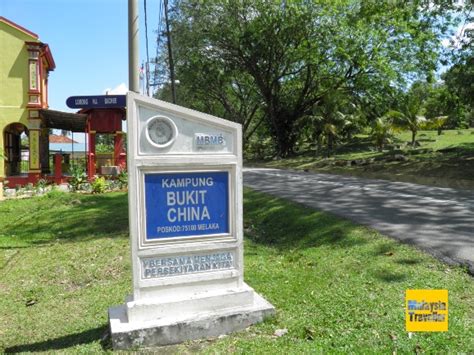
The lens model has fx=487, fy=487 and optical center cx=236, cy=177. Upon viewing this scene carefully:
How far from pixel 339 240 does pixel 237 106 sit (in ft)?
147

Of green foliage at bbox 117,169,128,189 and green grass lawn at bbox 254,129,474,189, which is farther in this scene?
green foliage at bbox 117,169,128,189

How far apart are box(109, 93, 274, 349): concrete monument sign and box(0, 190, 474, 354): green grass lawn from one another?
224mm

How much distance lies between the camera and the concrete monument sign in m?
4.17

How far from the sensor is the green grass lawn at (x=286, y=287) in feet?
13.1

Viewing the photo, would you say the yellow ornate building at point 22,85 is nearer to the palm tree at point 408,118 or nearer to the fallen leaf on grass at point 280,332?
the fallen leaf on grass at point 280,332

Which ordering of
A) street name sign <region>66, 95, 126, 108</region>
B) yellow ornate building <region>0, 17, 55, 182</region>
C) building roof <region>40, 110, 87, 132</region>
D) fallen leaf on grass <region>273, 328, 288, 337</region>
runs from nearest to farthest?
fallen leaf on grass <region>273, 328, 288, 337</region>
street name sign <region>66, 95, 126, 108</region>
yellow ornate building <region>0, 17, 55, 182</region>
building roof <region>40, 110, 87, 132</region>

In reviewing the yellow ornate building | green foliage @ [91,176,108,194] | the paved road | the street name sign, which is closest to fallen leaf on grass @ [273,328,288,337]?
the paved road

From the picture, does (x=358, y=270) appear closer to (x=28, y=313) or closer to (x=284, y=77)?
(x=28, y=313)

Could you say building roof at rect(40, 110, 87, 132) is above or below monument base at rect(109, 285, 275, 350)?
above

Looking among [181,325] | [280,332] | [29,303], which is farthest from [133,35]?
[280,332]

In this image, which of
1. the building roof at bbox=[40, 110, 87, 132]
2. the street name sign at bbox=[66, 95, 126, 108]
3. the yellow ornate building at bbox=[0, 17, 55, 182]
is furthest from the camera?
the building roof at bbox=[40, 110, 87, 132]

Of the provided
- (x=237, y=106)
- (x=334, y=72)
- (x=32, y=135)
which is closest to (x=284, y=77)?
(x=334, y=72)

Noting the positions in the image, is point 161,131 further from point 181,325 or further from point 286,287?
point 286,287

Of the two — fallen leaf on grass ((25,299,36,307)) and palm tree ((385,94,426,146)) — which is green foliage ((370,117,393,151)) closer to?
palm tree ((385,94,426,146))
